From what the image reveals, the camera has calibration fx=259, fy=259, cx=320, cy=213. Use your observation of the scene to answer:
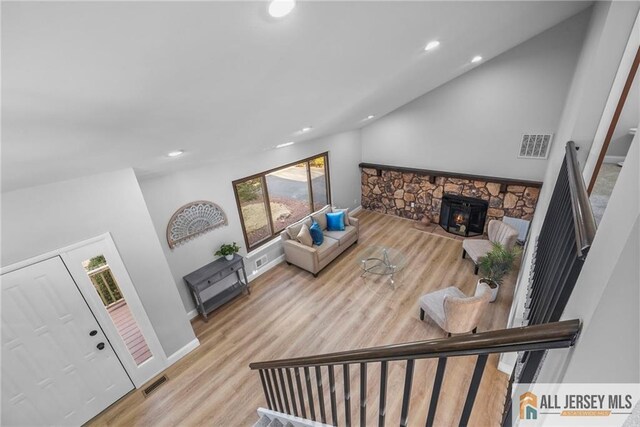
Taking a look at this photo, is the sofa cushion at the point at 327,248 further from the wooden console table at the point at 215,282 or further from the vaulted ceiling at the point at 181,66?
the vaulted ceiling at the point at 181,66

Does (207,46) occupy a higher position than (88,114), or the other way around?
(207,46)

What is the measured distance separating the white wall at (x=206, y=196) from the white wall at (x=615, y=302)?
13.4ft

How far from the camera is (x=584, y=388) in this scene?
699 mm

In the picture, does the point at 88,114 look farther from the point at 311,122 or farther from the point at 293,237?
the point at 293,237

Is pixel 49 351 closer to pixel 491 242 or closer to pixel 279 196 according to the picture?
pixel 279 196

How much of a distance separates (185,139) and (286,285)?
124 inches

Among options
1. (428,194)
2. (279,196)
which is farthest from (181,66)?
(428,194)

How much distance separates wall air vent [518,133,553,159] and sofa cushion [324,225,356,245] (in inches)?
136

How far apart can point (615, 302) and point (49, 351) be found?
3.99 m

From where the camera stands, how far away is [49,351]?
2518 mm

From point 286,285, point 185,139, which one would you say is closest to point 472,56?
point 185,139

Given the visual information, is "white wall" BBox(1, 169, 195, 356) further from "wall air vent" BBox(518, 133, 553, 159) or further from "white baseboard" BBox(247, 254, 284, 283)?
"wall air vent" BBox(518, 133, 553, 159)

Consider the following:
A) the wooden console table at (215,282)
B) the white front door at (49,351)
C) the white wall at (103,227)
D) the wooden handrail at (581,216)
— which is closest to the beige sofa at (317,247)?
the wooden console table at (215,282)

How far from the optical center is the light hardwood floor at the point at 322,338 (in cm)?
285
